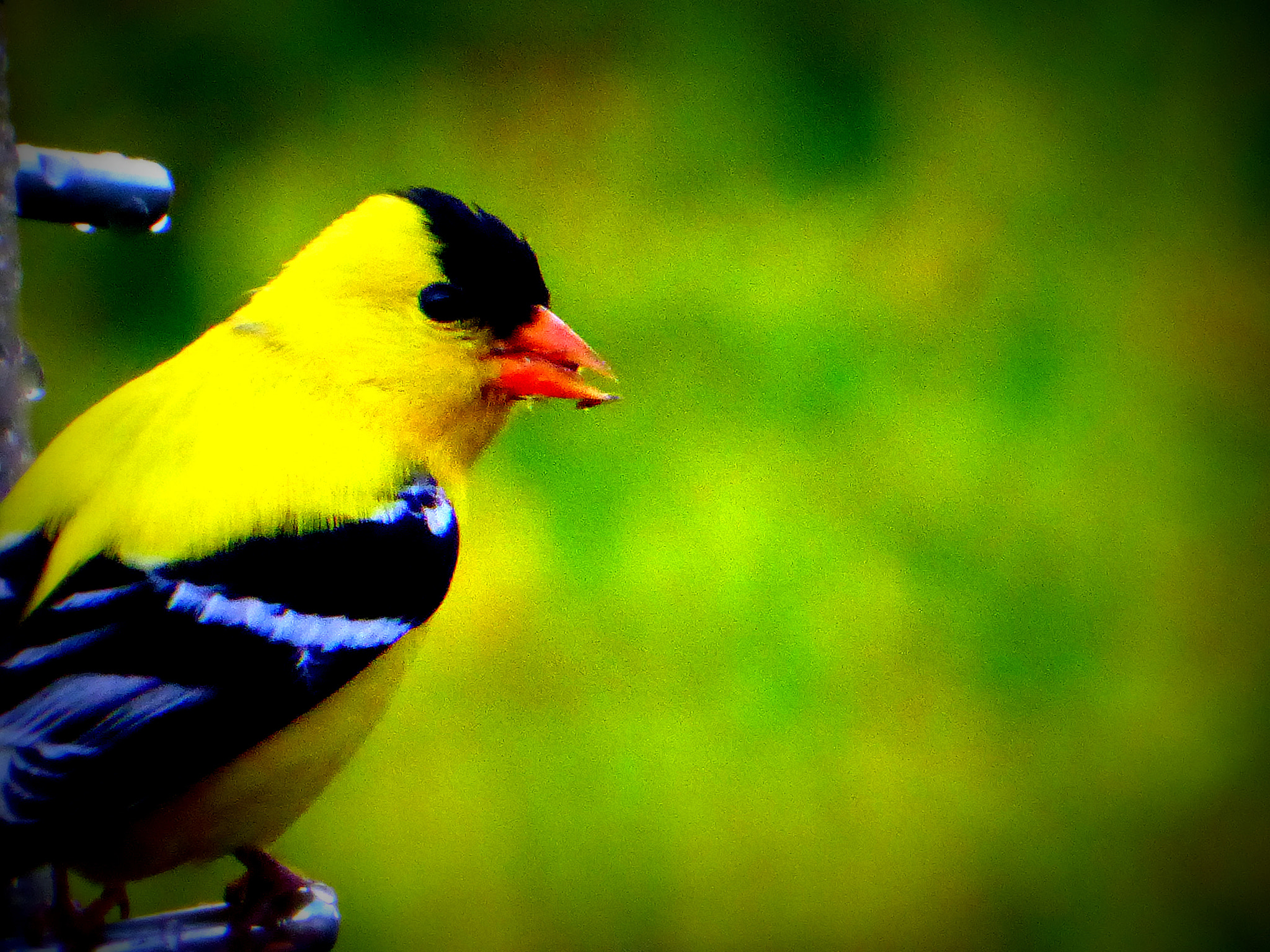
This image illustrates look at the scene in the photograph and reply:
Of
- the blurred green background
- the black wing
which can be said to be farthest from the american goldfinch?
the blurred green background

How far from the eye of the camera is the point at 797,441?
2742 mm

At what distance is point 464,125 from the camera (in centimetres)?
275

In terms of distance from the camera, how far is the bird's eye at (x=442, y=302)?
1.20 metres

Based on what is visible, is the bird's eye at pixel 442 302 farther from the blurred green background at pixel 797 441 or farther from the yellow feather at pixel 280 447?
the blurred green background at pixel 797 441

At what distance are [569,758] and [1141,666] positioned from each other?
4.47ft

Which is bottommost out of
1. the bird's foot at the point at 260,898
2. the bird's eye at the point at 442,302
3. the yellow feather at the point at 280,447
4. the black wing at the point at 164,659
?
the bird's foot at the point at 260,898

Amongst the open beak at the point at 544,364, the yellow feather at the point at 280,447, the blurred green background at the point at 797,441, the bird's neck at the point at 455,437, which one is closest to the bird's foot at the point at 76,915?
the yellow feather at the point at 280,447

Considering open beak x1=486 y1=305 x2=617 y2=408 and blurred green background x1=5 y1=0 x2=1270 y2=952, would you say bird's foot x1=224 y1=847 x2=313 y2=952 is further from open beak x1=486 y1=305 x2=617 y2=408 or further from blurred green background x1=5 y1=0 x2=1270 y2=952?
blurred green background x1=5 y1=0 x2=1270 y2=952

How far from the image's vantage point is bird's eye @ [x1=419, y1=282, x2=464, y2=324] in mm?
1204

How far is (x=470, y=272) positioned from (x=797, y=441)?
1.62 m

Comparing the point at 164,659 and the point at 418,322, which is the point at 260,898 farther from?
the point at 418,322

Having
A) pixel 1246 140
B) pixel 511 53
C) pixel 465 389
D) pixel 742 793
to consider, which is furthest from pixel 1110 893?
pixel 511 53

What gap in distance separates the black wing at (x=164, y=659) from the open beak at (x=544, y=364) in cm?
24

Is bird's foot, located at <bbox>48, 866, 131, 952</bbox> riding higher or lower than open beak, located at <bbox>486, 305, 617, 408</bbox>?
lower
